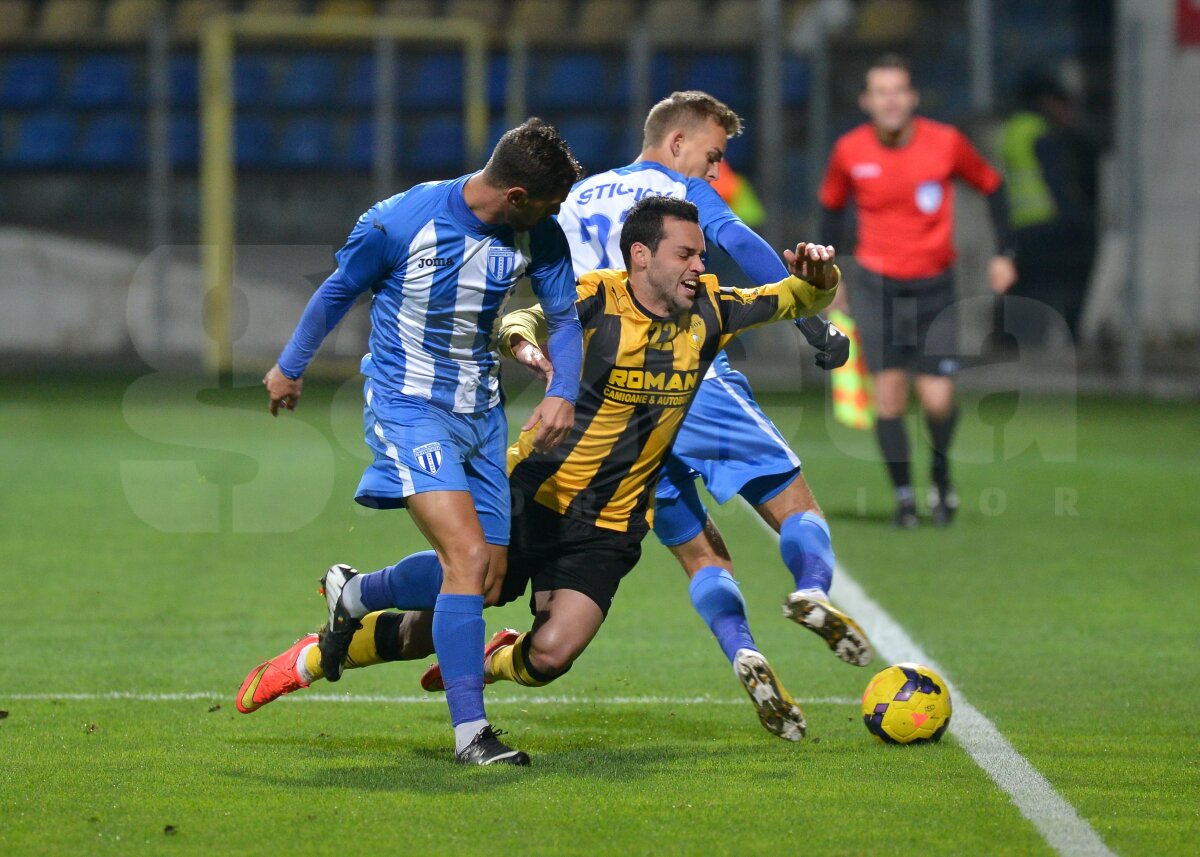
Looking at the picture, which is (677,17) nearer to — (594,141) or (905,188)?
(594,141)

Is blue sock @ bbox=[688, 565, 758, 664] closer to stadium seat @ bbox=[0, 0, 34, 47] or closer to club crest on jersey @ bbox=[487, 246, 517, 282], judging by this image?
club crest on jersey @ bbox=[487, 246, 517, 282]

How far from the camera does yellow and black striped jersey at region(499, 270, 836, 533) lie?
16.0ft

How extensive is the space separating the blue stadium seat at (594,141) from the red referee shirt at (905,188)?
36.0ft

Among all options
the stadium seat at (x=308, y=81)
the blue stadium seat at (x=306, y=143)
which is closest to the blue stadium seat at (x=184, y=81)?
the stadium seat at (x=308, y=81)

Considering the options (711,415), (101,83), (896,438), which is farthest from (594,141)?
(711,415)

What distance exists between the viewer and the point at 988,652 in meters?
6.03

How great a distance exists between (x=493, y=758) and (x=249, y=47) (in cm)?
1855

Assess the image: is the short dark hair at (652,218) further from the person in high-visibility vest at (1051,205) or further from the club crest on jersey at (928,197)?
the person in high-visibility vest at (1051,205)

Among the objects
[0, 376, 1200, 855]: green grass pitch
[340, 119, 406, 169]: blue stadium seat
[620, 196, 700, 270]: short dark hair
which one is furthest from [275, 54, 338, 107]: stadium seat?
[620, 196, 700, 270]: short dark hair

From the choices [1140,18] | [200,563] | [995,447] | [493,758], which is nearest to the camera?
[493,758]

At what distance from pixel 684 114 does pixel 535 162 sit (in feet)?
3.91

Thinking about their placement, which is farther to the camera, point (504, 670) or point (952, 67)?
point (952, 67)

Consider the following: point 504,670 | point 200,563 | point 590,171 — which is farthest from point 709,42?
point 504,670

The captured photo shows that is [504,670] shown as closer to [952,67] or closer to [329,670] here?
[329,670]
